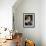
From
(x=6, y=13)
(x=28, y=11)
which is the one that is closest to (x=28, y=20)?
(x=28, y=11)

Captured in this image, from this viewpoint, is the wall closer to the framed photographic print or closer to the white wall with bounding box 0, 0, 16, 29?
the framed photographic print

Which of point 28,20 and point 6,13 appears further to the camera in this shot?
point 28,20

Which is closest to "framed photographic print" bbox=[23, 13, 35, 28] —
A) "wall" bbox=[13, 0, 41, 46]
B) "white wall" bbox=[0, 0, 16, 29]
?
"wall" bbox=[13, 0, 41, 46]

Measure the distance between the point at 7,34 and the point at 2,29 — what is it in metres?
0.29

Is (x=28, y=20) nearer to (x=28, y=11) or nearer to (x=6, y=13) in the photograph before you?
(x=28, y=11)

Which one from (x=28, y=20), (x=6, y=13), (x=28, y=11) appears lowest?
(x=28, y=20)

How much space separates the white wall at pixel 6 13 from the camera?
4.71m

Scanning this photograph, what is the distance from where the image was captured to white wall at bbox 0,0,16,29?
185 inches

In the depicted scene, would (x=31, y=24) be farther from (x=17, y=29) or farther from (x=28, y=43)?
(x=28, y=43)

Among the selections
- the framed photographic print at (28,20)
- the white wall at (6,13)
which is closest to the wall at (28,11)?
the framed photographic print at (28,20)

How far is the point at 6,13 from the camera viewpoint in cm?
475

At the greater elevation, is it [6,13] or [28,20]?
[6,13]

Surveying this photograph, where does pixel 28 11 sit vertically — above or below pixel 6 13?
above

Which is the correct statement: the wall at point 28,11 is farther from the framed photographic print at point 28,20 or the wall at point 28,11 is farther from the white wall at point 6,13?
the white wall at point 6,13
